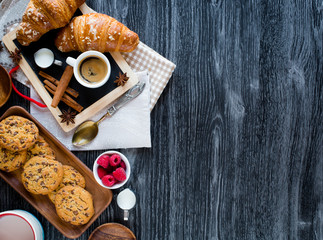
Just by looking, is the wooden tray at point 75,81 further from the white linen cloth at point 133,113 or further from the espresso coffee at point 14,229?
the espresso coffee at point 14,229

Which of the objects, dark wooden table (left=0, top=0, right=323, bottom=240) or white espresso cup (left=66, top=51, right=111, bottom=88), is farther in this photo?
dark wooden table (left=0, top=0, right=323, bottom=240)

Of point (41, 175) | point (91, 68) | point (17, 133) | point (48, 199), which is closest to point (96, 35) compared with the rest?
point (91, 68)

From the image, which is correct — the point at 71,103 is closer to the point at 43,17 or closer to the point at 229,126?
the point at 43,17

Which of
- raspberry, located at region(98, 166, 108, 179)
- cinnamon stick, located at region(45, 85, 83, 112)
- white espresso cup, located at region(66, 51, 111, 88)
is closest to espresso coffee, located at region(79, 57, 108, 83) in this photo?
white espresso cup, located at region(66, 51, 111, 88)

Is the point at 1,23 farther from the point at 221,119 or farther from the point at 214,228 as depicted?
the point at 214,228

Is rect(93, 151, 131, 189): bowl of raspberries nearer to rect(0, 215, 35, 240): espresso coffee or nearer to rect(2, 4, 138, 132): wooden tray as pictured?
rect(2, 4, 138, 132): wooden tray
